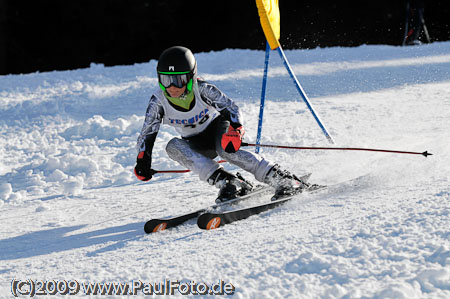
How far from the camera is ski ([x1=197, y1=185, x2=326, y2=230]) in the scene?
3.41 meters

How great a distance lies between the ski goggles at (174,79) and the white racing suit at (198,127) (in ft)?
0.54

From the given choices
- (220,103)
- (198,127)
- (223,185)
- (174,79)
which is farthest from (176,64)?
(223,185)

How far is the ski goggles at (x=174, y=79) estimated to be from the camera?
3.65 meters

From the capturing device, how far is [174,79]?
3.67 m

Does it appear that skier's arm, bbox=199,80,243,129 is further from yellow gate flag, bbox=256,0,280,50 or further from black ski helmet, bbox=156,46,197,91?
yellow gate flag, bbox=256,0,280,50

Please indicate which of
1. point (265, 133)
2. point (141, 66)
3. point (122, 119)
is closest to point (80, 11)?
point (141, 66)

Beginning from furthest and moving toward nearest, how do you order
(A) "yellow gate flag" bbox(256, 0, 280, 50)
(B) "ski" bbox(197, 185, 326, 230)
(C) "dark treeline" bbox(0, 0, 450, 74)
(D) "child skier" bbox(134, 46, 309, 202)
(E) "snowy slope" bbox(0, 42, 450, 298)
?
1. (C) "dark treeline" bbox(0, 0, 450, 74)
2. (A) "yellow gate flag" bbox(256, 0, 280, 50)
3. (D) "child skier" bbox(134, 46, 309, 202)
4. (B) "ski" bbox(197, 185, 326, 230)
5. (E) "snowy slope" bbox(0, 42, 450, 298)

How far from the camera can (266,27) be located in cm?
490

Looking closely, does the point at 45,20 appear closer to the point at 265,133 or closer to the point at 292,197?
the point at 265,133

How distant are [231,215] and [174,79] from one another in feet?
3.04

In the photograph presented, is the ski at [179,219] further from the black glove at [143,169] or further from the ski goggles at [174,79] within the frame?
the ski goggles at [174,79]

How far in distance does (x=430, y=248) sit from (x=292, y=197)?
130 centimetres

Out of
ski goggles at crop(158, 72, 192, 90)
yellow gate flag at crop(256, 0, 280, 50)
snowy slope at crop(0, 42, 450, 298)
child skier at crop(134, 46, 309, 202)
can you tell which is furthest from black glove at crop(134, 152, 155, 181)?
yellow gate flag at crop(256, 0, 280, 50)

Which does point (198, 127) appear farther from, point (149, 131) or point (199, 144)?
point (149, 131)
